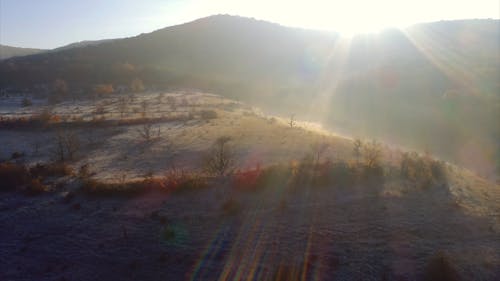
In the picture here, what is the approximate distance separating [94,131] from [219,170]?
13.6m

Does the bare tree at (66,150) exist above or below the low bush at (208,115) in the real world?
below

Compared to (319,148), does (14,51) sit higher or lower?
higher

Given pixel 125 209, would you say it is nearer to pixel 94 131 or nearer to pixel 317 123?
pixel 94 131

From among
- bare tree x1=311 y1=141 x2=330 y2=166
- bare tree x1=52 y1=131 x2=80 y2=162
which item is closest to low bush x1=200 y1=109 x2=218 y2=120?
bare tree x1=52 y1=131 x2=80 y2=162

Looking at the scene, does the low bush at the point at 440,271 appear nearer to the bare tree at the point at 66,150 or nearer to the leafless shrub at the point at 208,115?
the bare tree at the point at 66,150

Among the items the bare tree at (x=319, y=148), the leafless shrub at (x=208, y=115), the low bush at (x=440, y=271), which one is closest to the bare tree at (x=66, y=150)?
the leafless shrub at (x=208, y=115)

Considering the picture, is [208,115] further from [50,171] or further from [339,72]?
[339,72]

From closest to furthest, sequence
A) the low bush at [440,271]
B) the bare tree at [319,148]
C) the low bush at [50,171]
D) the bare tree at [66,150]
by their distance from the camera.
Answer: the low bush at [440,271], the low bush at [50,171], the bare tree at [319,148], the bare tree at [66,150]

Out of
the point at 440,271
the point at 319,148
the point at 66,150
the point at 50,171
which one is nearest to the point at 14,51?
the point at 66,150

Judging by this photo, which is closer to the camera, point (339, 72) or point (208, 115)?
point (208, 115)

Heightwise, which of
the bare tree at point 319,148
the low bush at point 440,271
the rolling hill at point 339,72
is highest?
the rolling hill at point 339,72

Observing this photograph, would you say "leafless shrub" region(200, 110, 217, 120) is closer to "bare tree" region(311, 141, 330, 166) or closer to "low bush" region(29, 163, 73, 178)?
"bare tree" region(311, 141, 330, 166)

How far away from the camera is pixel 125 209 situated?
11.4 metres

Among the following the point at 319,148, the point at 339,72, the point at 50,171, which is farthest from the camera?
the point at 339,72
